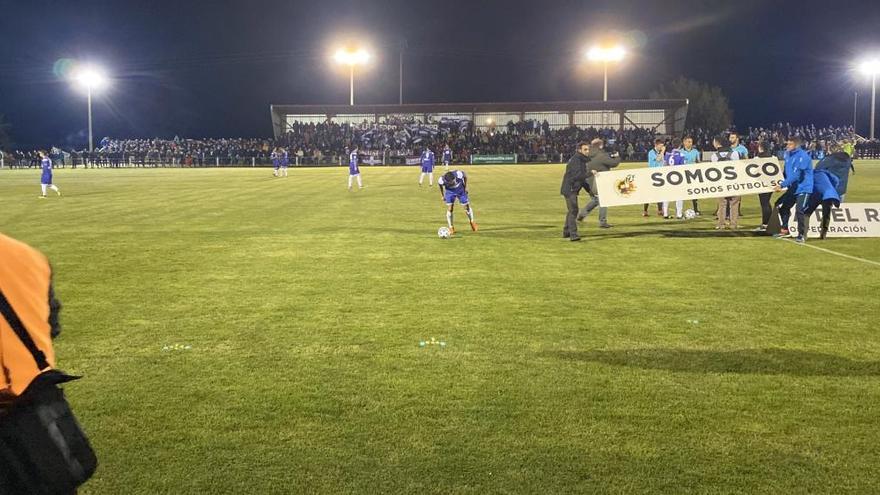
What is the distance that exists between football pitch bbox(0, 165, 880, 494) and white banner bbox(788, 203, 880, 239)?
4.14 ft

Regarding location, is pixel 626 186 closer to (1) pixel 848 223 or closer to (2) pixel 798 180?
→ (2) pixel 798 180

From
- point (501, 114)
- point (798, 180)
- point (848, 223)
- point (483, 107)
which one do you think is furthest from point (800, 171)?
point (501, 114)

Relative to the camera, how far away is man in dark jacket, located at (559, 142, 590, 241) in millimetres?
14750

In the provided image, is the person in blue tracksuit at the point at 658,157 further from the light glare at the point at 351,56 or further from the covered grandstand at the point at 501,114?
the covered grandstand at the point at 501,114

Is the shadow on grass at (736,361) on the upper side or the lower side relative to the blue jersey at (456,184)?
lower

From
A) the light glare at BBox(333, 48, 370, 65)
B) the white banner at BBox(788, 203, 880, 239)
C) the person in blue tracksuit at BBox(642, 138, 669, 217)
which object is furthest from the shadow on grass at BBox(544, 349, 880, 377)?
the light glare at BBox(333, 48, 370, 65)

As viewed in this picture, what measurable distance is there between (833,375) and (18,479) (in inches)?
246

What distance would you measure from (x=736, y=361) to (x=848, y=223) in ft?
34.7

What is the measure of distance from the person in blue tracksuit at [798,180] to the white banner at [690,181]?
38.4 inches

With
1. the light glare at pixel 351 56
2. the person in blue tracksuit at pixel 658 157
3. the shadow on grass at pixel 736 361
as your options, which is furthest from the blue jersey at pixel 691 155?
the light glare at pixel 351 56

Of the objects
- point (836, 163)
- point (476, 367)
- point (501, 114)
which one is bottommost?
point (476, 367)

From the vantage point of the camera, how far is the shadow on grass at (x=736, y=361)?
20.5ft

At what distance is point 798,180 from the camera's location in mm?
13977

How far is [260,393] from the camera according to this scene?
18.9ft
